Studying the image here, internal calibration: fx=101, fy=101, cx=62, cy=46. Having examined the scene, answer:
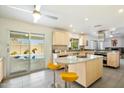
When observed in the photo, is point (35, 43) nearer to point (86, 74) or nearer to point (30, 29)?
point (30, 29)

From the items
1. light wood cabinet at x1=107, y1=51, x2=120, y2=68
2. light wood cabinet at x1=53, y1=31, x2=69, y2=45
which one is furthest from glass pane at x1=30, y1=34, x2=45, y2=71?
light wood cabinet at x1=107, y1=51, x2=120, y2=68

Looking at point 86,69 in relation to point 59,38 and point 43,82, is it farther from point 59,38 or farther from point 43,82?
point 59,38

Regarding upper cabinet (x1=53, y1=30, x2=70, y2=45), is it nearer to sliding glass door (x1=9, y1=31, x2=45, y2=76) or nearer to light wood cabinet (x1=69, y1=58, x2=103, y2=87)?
sliding glass door (x1=9, y1=31, x2=45, y2=76)

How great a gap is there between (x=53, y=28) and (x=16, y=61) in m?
2.78

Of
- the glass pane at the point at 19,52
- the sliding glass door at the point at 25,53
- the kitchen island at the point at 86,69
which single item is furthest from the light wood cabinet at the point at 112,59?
the glass pane at the point at 19,52

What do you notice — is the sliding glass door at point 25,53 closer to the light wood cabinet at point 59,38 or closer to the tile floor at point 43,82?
the light wood cabinet at point 59,38

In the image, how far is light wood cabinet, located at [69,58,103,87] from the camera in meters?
3.10

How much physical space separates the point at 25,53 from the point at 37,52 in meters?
0.75

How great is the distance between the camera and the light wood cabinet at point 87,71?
3.10 meters

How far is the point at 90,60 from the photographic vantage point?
10.8 feet

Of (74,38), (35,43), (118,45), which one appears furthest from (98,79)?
(118,45)

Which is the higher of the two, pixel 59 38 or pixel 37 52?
pixel 59 38

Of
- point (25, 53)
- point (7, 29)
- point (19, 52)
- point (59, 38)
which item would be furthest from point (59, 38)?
point (7, 29)

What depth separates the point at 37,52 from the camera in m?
5.67
